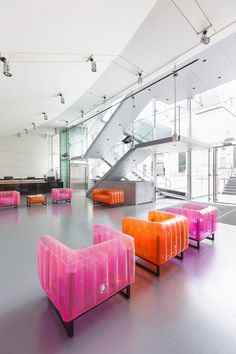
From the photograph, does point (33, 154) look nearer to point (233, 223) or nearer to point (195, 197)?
point (195, 197)

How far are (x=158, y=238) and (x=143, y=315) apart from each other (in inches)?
36.5

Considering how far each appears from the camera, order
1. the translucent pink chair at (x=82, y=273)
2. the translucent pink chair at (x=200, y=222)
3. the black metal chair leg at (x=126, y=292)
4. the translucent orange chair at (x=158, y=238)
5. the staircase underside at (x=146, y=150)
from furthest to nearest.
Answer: the staircase underside at (x=146, y=150)
the translucent pink chair at (x=200, y=222)
the translucent orange chair at (x=158, y=238)
the black metal chair leg at (x=126, y=292)
the translucent pink chair at (x=82, y=273)

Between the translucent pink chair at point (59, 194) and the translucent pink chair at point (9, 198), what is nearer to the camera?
the translucent pink chair at point (9, 198)

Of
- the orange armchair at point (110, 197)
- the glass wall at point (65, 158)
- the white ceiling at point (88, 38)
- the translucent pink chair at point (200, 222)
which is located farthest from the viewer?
the glass wall at point (65, 158)

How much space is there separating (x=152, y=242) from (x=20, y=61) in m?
3.75

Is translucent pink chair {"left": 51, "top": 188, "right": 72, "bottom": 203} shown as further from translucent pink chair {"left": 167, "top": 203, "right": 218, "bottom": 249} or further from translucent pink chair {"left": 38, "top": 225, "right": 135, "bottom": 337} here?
translucent pink chair {"left": 38, "top": 225, "right": 135, "bottom": 337}

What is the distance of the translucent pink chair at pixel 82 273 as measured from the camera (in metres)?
1.59

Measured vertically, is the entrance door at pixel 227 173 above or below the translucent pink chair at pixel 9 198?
above

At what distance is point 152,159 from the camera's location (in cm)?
947

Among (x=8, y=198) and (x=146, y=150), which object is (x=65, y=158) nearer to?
(x=8, y=198)

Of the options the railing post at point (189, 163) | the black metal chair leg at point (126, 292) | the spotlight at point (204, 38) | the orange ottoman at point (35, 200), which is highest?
the spotlight at point (204, 38)

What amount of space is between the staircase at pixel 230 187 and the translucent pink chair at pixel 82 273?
10170mm

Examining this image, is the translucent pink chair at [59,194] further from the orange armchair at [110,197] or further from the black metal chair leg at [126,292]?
the black metal chair leg at [126,292]

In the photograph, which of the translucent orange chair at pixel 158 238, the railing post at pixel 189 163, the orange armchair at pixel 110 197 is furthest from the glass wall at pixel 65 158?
the translucent orange chair at pixel 158 238
